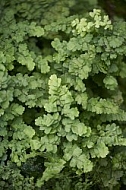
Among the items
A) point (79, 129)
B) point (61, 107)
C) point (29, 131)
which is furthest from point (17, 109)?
point (79, 129)

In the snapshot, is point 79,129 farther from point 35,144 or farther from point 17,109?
point 17,109

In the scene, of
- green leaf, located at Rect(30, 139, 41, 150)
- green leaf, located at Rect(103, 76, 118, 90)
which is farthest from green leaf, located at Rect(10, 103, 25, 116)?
green leaf, located at Rect(103, 76, 118, 90)

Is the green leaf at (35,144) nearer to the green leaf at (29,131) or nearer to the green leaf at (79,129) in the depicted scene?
the green leaf at (29,131)

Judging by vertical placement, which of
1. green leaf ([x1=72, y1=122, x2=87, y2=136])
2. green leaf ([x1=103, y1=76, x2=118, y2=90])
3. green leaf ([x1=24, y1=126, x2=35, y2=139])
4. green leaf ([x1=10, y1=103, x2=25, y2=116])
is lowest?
green leaf ([x1=24, y1=126, x2=35, y2=139])

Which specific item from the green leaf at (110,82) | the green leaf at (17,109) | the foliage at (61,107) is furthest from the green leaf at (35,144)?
the green leaf at (110,82)

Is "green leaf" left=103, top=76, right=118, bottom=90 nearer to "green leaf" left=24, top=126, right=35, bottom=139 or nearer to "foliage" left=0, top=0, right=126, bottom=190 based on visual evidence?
"foliage" left=0, top=0, right=126, bottom=190

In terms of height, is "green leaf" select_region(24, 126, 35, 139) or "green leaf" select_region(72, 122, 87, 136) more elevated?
"green leaf" select_region(72, 122, 87, 136)

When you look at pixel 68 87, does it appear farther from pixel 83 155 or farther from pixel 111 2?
pixel 111 2

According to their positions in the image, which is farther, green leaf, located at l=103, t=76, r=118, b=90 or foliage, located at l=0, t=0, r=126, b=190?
green leaf, located at l=103, t=76, r=118, b=90

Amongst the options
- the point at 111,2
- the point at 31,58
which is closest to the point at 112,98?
the point at 31,58
